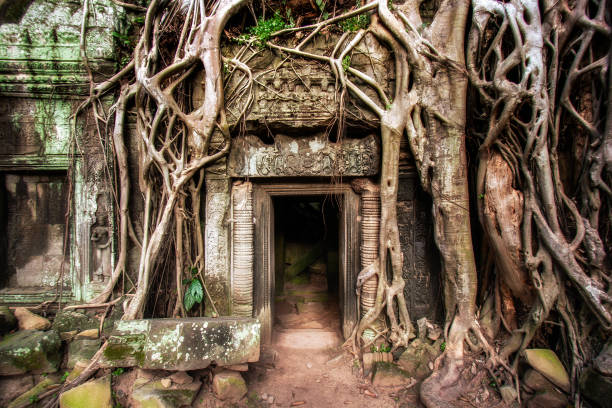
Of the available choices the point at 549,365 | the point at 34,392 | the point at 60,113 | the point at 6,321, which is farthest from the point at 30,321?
the point at 549,365

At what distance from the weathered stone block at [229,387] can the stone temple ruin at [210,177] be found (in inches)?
31.3

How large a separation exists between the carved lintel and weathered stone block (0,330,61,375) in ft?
8.26

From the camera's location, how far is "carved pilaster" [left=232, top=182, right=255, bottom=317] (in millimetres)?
3232

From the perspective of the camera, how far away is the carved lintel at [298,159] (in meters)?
3.18

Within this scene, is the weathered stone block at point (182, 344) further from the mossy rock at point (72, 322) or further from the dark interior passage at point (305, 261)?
the dark interior passage at point (305, 261)

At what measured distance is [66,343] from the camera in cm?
306

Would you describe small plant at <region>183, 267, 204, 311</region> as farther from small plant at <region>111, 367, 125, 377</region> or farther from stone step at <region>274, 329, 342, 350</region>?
stone step at <region>274, 329, 342, 350</region>

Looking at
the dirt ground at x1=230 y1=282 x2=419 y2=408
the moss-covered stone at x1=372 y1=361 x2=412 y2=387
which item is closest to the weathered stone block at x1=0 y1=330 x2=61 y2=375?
the dirt ground at x1=230 y1=282 x2=419 y2=408

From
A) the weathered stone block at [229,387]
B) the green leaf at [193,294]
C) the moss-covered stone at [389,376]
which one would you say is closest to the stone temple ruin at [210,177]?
the green leaf at [193,294]

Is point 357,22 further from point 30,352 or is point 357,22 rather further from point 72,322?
point 30,352

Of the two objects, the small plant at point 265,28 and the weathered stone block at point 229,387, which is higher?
the small plant at point 265,28

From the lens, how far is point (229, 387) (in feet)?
8.07

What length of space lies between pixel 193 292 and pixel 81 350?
4.16ft

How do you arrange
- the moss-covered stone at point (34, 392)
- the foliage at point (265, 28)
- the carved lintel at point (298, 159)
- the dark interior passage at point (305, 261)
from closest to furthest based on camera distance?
the moss-covered stone at point (34, 392), the foliage at point (265, 28), the carved lintel at point (298, 159), the dark interior passage at point (305, 261)
